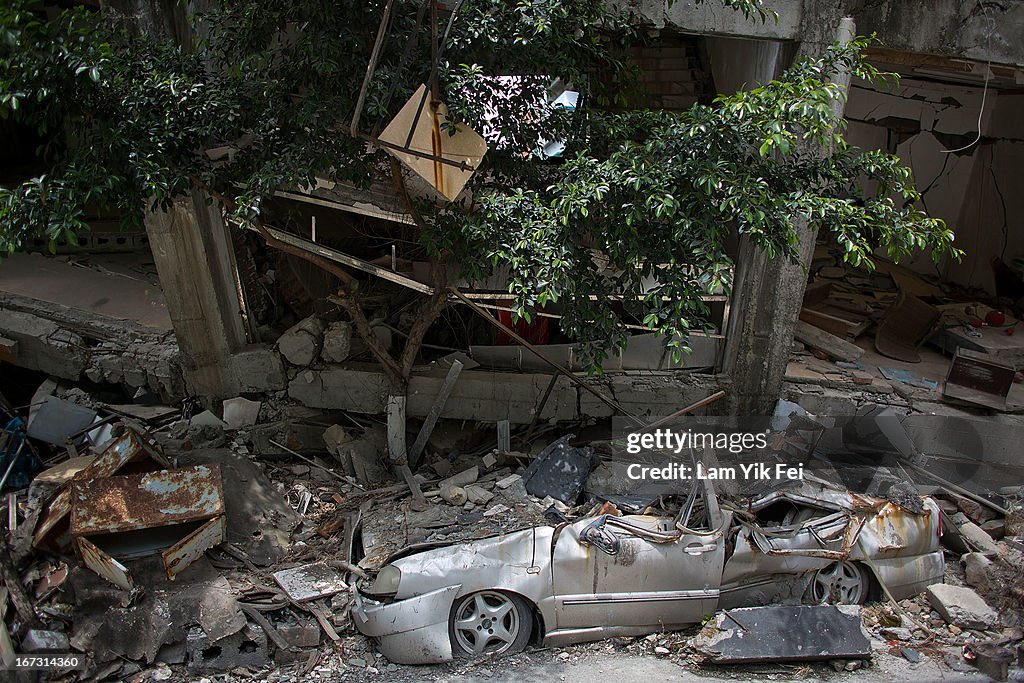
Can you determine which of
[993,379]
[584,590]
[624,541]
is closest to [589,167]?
[624,541]

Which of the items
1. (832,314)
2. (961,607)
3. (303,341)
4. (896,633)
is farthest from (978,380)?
(303,341)

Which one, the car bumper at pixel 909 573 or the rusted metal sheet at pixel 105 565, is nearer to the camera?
the rusted metal sheet at pixel 105 565

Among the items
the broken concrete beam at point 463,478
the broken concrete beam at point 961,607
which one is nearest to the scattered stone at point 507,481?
the broken concrete beam at point 463,478

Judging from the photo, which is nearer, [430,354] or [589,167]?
[589,167]

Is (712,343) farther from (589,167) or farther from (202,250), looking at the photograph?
(202,250)

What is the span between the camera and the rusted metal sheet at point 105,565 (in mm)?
5531

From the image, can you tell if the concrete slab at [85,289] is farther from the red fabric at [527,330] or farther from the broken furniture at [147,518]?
the red fabric at [527,330]

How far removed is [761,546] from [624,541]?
3.56ft

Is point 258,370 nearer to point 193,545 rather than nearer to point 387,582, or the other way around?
point 193,545

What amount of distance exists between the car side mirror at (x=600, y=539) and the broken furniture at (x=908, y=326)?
18.6 feet

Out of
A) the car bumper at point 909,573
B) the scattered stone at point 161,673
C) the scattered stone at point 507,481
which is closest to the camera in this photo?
the scattered stone at point 161,673

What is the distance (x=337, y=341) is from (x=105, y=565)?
3.47 m

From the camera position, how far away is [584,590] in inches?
225

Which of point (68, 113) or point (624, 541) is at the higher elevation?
point (68, 113)
